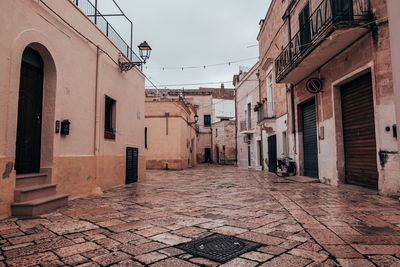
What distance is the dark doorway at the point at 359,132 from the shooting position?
6.27 meters

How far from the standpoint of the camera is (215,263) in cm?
230

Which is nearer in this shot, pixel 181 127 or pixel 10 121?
pixel 10 121

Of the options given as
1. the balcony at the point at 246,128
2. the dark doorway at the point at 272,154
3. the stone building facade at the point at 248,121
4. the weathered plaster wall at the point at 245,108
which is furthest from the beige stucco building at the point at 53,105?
the balcony at the point at 246,128

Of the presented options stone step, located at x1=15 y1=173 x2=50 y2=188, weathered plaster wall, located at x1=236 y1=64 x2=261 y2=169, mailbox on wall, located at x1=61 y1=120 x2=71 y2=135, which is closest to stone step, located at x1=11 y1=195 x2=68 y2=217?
stone step, located at x1=15 y1=173 x2=50 y2=188

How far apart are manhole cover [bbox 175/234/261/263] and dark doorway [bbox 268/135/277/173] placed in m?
11.0

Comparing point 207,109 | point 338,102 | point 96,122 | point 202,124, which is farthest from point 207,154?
point 96,122

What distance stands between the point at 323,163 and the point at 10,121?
8.10 metres

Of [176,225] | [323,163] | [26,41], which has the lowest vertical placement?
[176,225]

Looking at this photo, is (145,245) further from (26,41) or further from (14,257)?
(26,41)

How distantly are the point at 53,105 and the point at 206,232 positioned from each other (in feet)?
13.4

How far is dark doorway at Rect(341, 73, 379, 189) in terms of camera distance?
20.6 ft

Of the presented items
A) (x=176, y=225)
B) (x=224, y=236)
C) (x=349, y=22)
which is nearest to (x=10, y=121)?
(x=176, y=225)

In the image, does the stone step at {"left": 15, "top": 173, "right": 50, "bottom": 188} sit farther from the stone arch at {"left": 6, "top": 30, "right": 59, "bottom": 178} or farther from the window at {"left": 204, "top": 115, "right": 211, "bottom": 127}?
the window at {"left": 204, "top": 115, "right": 211, "bottom": 127}

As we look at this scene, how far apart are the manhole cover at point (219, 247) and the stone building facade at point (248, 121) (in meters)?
13.7
